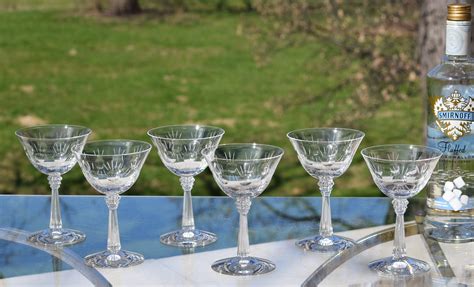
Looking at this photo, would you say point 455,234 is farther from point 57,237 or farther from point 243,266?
point 57,237

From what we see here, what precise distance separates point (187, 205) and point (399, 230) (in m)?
0.52

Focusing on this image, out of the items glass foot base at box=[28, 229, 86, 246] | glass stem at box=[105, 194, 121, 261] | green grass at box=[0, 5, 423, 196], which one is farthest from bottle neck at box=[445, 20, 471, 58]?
green grass at box=[0, 5, 423, 196]

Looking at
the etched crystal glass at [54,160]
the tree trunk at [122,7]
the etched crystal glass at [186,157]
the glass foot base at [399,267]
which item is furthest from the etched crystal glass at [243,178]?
the tree trunk at [122,7]

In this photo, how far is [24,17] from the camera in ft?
29.6

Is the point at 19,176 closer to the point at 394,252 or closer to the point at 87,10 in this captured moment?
the point at 87,10

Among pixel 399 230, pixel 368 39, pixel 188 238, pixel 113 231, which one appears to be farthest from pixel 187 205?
pixel 368 39

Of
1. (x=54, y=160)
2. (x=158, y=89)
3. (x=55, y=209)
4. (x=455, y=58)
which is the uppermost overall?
(x=455, y=58)

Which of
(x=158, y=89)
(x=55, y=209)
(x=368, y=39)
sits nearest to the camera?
(x=55, y=209)

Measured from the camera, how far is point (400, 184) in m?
1.89

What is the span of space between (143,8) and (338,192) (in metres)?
3.91

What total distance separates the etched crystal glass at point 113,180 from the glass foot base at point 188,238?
0.12 metres

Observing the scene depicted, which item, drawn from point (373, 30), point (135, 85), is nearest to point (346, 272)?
Answer: point (373, 30)

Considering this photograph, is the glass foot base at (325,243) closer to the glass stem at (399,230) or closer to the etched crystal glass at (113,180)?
the glass stem at (399,230)

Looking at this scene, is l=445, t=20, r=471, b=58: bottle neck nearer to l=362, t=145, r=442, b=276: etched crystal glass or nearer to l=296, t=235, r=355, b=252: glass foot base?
l=362, t=145, r=442, b=276: etched crystal glass
